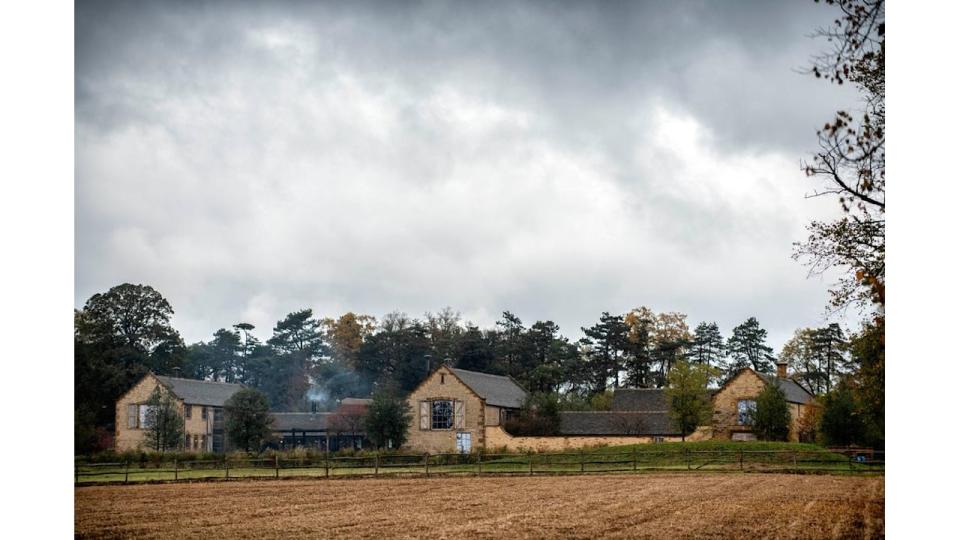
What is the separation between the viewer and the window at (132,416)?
135ft

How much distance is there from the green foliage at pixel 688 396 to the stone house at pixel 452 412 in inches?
309

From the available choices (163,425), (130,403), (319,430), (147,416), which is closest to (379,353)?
(319,430)

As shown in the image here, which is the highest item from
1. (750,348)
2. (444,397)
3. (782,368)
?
(750,348)

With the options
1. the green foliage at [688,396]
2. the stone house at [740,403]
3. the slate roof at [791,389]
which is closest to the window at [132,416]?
the green foliage at [688,396]

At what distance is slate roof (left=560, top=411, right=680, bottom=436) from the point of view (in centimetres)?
3525

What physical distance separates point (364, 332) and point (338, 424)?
1021 centimetres

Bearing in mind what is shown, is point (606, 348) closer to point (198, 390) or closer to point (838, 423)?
point (838, 423)

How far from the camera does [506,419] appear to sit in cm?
3950

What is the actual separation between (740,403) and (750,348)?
352cm

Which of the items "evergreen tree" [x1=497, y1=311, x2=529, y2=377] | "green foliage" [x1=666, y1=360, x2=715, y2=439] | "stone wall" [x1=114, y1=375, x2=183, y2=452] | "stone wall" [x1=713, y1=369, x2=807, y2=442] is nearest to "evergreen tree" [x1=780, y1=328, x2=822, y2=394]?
"stone wall" [x1=713, y1=369, x2=807, y2=442]

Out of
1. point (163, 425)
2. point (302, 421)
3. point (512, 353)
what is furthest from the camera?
point (302, 421)

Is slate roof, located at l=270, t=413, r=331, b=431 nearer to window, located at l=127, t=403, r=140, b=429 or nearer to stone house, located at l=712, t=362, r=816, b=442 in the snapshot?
window, located at l=127, t=403, r=140, b=429

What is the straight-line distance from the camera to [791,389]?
37188mm
